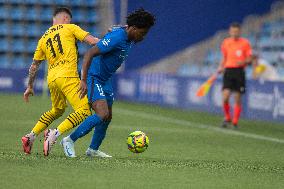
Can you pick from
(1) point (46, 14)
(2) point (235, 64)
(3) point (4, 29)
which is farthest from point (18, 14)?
(2) point (235, 64)

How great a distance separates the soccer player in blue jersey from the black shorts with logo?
833cm

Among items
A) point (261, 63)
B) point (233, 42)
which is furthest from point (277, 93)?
point (261, 63)

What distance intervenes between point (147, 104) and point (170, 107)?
1.37m

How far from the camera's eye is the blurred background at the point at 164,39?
26844 millimetres

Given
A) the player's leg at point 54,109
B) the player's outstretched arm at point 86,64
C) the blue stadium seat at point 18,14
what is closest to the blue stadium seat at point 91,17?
the blue stadium seat at point 18,14

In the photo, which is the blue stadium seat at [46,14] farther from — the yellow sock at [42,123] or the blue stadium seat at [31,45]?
the yellow sock at [42,123]

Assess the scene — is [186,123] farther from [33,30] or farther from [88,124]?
[33,30]

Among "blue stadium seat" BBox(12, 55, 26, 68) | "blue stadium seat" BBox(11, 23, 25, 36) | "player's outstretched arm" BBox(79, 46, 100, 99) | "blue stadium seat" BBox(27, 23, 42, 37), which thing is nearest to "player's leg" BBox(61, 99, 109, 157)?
"player's outstretched arm" BBox(79, 46, 100, 99)

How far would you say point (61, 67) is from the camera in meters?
10.6

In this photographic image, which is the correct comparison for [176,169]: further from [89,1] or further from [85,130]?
[89,1]

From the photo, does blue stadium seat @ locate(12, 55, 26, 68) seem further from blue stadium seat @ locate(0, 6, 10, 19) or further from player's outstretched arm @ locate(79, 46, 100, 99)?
player's outstretched arm @ locate(79, 46, 100, 99)

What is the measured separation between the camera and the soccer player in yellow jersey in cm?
1035

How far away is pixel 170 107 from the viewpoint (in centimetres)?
2569

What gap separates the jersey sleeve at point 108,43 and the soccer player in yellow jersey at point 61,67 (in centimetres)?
34
